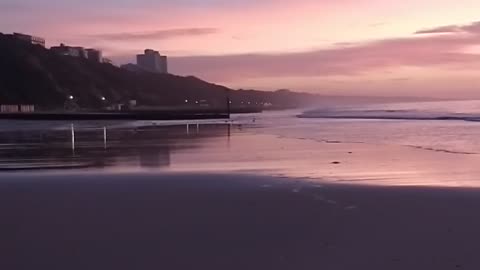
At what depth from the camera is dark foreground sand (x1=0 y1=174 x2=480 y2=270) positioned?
6.70 metres

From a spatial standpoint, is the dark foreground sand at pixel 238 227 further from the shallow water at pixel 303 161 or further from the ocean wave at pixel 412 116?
the ocean wave at pixel 412 116

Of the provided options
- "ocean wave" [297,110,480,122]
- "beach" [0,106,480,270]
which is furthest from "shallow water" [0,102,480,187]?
"ocean wave" [297,110,480,122]

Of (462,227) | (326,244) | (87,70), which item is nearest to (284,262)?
(326,244)

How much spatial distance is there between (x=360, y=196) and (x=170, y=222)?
379cm

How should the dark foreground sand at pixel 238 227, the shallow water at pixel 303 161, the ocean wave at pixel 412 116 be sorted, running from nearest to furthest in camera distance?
the dark foreground sand at pixel 238 227 → the shallow water at pixel 303 161 → the ocean wave at pixel 412 116

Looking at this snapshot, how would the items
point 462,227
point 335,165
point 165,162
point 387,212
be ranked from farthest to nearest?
point 165,162 < point 335,165 < point 387,212 < point 462,227

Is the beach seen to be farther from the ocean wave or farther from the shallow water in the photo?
the ocean wave

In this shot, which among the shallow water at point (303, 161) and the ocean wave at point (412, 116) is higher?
the ocean wave at point (412, 116)

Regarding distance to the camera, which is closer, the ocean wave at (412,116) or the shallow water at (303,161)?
the shallow water at (303,161)

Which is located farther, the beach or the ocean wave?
the ocean wave

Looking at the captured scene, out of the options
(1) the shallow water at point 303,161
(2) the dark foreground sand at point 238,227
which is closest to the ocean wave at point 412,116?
(1) the shallow water at point 303,161

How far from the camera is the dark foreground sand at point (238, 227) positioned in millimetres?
6695

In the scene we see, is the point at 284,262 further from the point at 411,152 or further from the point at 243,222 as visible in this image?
the point at 411,152

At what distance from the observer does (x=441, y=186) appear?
40.0ft
